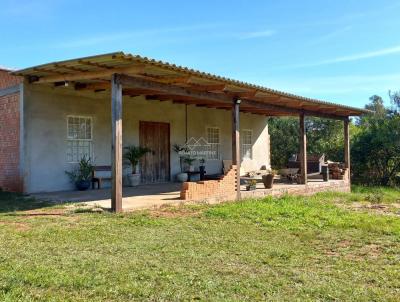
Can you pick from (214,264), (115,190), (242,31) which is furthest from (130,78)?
(242,31)

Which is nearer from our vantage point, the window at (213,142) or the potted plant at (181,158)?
the potted plant at (181,158)

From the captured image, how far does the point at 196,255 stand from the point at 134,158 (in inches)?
317

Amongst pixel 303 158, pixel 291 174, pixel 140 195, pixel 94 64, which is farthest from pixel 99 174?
pixel 291 174

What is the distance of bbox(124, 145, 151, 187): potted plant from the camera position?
12.6m

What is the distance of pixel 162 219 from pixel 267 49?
44.7 feet

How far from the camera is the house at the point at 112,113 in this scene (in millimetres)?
8188

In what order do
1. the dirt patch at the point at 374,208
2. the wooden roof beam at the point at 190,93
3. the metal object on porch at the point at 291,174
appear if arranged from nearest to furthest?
the wooden roof beam at the point at 190,93, the dirt patch at the point at 374,208, the metal object on porch at the point at 291,174

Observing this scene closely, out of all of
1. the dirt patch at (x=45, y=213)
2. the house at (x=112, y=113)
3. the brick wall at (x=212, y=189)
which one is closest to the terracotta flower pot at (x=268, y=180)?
the house at (x=112, y=113)

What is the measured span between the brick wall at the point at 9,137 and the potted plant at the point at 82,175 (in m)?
1.33

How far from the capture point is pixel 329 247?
549 cm

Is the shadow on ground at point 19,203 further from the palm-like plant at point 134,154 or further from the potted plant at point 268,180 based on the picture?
the potted plant at point 268,180

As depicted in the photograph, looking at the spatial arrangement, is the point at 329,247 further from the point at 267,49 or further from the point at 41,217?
the point at 267,49

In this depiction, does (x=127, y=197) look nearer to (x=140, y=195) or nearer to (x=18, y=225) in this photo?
(x=140, y=195)

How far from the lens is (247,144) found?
1805 cm
